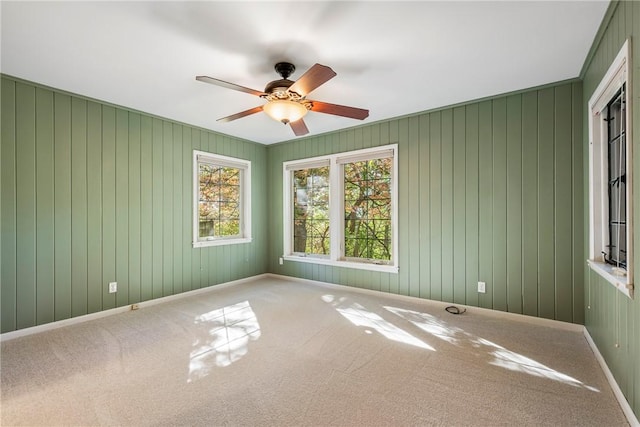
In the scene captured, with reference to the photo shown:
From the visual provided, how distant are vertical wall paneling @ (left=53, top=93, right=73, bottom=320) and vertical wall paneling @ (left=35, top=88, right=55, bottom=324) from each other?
1.0 inches

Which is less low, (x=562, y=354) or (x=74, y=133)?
(x=74, y=133)

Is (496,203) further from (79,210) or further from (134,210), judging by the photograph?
(79,210)

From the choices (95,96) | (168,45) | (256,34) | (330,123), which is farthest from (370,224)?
(95,96)

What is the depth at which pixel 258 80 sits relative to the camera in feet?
→ 9.18

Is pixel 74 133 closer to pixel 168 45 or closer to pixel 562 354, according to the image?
pixel 168 45

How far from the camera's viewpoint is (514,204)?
312 cm

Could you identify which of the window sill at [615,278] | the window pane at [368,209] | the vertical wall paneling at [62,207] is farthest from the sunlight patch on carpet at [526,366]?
the vertical wall paneling at [62,207]

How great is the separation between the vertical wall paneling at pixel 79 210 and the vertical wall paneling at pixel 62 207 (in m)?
0.03

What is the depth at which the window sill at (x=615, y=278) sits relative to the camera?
62.9 inches

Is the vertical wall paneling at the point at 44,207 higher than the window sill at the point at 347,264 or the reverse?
higher

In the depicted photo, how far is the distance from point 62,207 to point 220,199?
1.98 metres

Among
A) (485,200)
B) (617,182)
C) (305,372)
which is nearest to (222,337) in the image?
Result: (305,372)

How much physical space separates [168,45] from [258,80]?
2.66 feet

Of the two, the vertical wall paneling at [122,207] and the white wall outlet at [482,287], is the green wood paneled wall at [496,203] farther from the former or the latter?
the vertical wall paneling at [122,207]
